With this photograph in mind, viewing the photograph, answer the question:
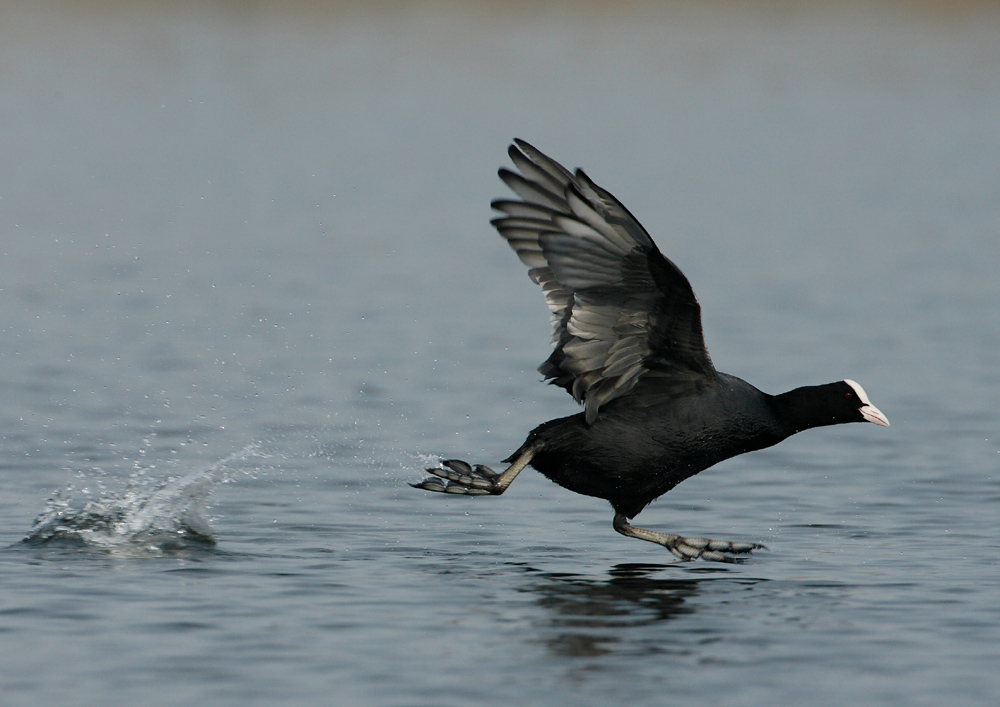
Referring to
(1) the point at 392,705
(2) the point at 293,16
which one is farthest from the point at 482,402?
(2) the point at 293,16

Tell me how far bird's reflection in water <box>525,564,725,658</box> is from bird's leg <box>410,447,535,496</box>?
0.54 m

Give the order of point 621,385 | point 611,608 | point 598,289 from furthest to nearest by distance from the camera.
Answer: point 621,385 → point 598,289 → point 611,608

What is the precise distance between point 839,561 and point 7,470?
15.7 ft

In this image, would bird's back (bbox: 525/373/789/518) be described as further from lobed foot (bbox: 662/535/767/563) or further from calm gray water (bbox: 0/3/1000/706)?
calm gray water (bbox: 0/3/1000/706)

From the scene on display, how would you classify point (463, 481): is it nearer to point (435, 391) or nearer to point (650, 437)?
point (650, 437)

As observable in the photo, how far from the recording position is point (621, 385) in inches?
306

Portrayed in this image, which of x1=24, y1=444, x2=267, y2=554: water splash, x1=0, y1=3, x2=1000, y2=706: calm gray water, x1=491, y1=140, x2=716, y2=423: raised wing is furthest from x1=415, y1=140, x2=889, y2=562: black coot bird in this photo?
x1=24, y1=444, x2=267, y2=554: water splash

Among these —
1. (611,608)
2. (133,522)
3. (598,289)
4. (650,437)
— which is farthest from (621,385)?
(133,522)

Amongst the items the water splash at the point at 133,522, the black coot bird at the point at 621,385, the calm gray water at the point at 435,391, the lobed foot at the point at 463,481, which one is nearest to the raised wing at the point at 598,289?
the black coot bird at the point at 621,385

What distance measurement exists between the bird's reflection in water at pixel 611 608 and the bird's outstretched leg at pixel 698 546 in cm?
12

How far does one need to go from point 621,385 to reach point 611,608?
1.21 m

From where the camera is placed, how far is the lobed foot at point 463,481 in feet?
25.9

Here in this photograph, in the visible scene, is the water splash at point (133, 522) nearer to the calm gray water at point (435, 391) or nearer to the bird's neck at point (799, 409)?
the calm gray water at point (435, 391)

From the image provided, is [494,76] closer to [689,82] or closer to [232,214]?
[689,82]
